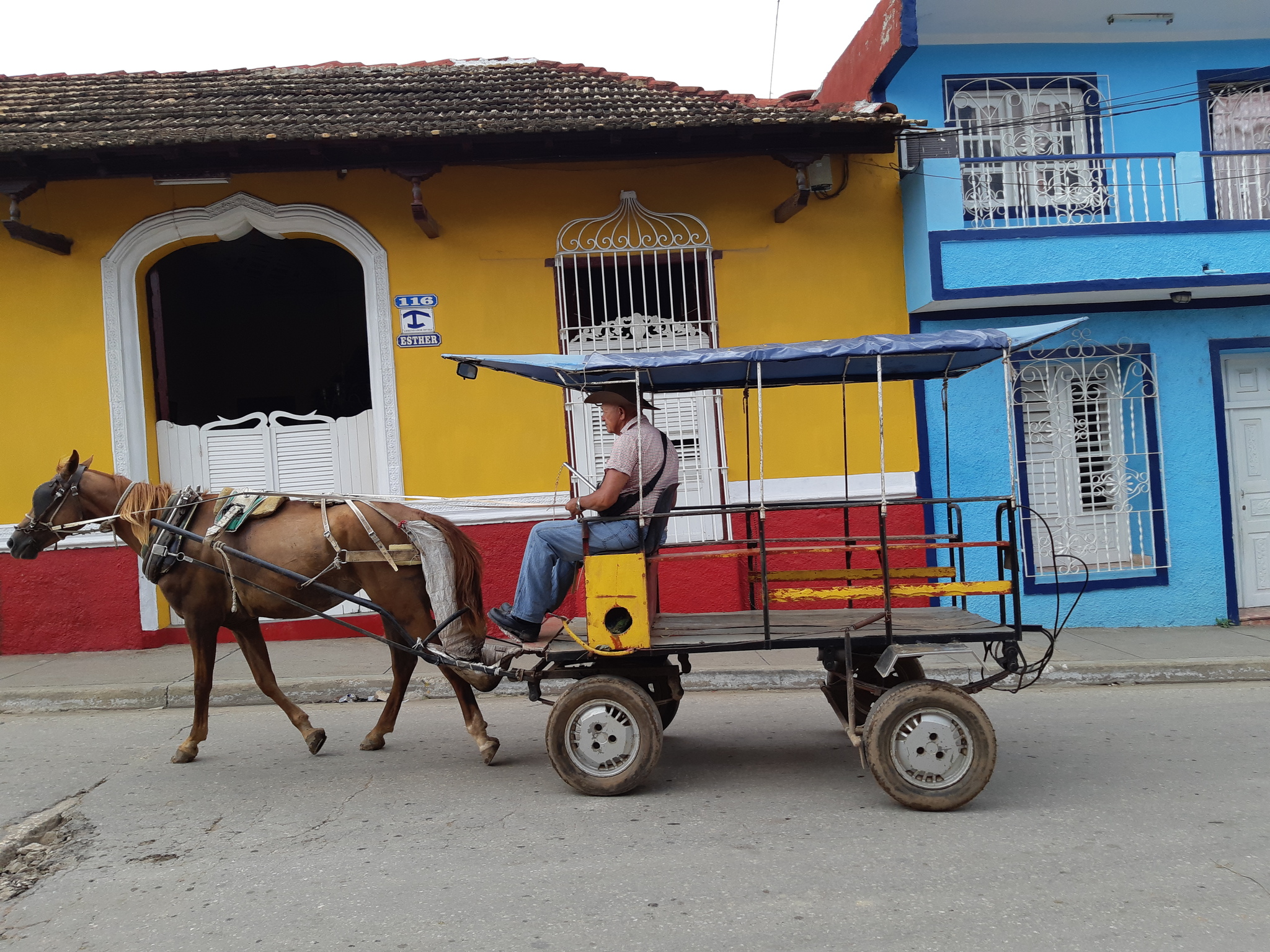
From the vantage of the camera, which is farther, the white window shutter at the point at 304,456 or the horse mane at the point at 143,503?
the white window shutter at the point at 304,456

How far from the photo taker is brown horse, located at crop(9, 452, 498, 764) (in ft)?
16.1

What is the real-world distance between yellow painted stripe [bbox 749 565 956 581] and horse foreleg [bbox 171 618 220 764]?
9.45 ft

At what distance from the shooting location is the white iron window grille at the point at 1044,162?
832 centimetres

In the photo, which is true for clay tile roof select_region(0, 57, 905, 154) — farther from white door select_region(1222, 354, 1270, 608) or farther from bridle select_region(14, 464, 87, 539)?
white door select_region(1222, 354, 1270, 608)

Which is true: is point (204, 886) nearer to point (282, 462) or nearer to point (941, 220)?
point (282, 462)

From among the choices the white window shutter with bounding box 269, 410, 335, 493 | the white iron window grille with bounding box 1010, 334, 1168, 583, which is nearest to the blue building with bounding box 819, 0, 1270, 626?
the white iron window grille with bounding box 1010, 334, 1168, 583

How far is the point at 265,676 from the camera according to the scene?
5.21 m

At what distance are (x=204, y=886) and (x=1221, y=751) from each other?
4810 mm

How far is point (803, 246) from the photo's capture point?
8383 mm

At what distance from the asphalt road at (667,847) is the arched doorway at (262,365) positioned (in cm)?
331

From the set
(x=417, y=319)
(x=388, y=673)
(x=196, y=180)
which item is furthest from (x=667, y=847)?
(x=196, y=180)

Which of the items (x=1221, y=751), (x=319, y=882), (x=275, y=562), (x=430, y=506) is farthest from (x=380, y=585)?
(x=1221, y=751)

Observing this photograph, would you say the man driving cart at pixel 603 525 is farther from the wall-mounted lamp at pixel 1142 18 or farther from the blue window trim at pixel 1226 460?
the wall-mounted lamp at pixel 1142 18

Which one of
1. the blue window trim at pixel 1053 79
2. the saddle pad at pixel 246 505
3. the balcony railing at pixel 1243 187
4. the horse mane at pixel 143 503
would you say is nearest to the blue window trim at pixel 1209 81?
the balcony railing at pixel 1243 187
